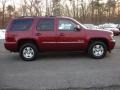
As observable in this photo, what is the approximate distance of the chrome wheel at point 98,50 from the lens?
14008mm

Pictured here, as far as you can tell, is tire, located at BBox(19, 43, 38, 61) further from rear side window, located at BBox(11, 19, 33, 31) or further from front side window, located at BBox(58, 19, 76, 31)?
front side window, located at BBox(58, 19, 76, 31)

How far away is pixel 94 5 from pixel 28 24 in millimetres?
60594

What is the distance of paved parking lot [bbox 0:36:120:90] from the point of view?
918 cm

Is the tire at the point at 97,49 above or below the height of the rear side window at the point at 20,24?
below

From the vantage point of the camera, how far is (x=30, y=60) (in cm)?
1394

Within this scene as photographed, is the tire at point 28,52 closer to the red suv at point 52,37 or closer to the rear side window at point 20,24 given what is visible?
the red suv at point 52,37

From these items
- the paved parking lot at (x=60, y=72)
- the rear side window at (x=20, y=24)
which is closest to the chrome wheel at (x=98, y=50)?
the paved parking lot at (x=60, y=72)

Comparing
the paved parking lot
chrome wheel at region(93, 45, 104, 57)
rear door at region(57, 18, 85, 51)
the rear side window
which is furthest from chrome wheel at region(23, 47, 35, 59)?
chrome wheel at region(93, 45, 104, 57)

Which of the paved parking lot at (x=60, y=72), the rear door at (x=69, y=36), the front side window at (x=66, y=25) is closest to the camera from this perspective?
the paved parking lot at (x=60, y=72)

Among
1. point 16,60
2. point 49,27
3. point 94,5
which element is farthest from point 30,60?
point 94,5

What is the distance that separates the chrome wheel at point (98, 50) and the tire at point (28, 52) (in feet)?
8.23

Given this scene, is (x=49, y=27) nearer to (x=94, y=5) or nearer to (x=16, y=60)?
(x=16, y=60)

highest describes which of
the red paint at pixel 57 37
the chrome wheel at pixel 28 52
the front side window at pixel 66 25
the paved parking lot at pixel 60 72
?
the front side window at pixel 66 25

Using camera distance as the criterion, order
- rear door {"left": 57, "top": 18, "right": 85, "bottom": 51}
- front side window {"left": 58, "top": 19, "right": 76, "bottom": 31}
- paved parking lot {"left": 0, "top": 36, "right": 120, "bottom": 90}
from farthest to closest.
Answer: front side window {"left": 58, "top": 19, "right": 76, "bottom": 31} → rear door {"left": 57, "top": 18, "right": 85, "bottom": 51} → paved parking lot {"left": 0, "top": 36, "right": 120, "bottom": 90}
